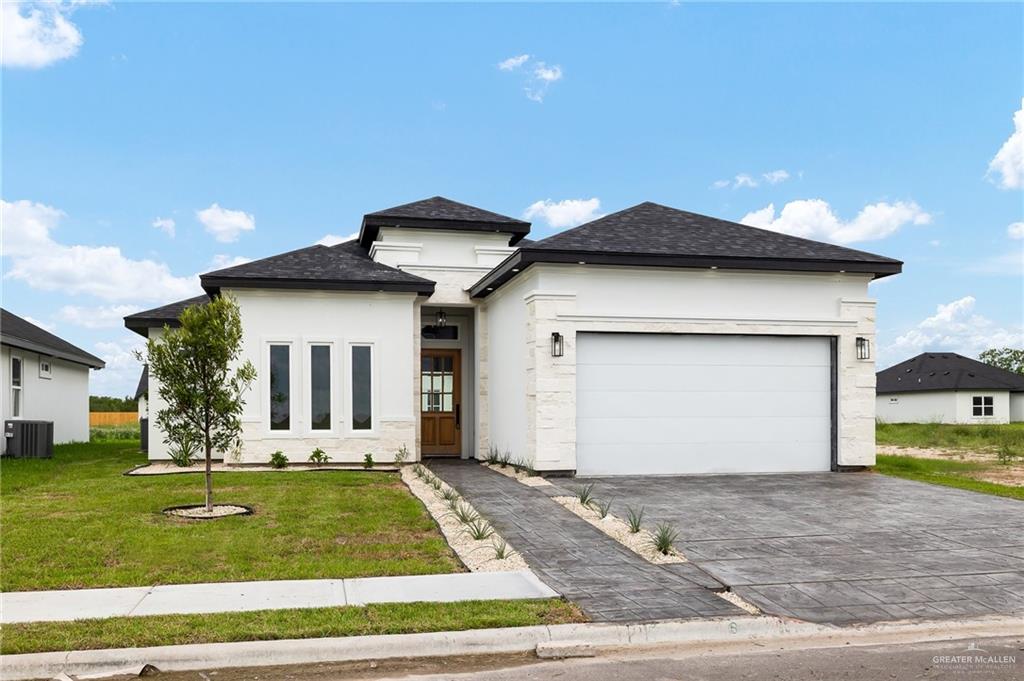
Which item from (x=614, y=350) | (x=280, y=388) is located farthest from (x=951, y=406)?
(x=280, y=388)

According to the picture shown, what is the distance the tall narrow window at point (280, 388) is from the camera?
16484 millimetres

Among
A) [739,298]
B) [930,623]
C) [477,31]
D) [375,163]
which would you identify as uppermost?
[477,31]

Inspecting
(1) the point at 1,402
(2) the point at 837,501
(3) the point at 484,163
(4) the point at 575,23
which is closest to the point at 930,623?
(2) the point at 837,501

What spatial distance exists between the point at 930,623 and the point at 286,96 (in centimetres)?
1740

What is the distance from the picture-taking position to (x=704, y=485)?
13594 millimetres

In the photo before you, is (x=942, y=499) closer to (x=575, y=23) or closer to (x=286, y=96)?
(x=575, y=23)

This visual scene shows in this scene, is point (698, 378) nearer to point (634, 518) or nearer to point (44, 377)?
point (634, 518)

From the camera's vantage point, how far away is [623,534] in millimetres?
9531

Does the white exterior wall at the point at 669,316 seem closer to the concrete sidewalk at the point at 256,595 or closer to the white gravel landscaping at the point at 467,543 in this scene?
the white gravel landscaping at the point at 467,543

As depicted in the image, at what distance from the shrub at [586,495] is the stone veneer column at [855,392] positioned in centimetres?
521

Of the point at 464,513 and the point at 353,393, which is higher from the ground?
the point at 353,393

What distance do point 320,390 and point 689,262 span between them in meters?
7.67

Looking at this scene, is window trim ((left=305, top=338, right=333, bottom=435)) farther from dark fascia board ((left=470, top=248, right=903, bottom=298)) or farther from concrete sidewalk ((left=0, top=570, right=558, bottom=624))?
concrete sidewalk ((left=0, top=570, right=558, bottom=624))

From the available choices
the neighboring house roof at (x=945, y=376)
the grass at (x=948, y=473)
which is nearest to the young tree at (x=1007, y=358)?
the neighboring house roof at (x=945, y=376)
